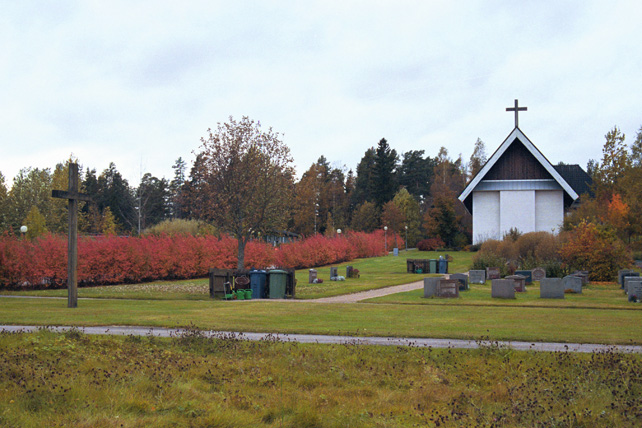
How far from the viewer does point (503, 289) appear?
2030 cm

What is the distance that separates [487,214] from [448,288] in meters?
25.3

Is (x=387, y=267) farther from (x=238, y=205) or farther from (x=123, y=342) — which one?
(x=123, y=342)

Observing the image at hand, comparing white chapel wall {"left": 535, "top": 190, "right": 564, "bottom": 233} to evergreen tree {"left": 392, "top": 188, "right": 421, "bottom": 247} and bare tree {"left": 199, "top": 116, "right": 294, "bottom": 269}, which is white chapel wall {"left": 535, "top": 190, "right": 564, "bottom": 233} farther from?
evergreen tree {"left": 392, "top": 188, "right": 421, "bottom": 247}

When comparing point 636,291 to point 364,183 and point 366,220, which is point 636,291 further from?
point 364,183

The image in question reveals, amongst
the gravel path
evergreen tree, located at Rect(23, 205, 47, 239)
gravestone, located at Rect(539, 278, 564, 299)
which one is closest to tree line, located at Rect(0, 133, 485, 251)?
evergreen tree, located at Rect(23, 205, 47, 239)

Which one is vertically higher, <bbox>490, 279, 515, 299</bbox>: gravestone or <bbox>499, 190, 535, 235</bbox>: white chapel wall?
<bbox>499, 190, 535, 235</bbox>: white chapel wall

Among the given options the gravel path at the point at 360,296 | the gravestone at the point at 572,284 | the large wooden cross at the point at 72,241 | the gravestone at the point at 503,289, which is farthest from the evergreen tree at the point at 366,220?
the large wooden cross at the point at 72,241

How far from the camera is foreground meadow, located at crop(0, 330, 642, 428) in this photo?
6.97 meters

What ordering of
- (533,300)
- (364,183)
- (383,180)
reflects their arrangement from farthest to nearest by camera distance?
(364,183) → (383,180) → (533,300)

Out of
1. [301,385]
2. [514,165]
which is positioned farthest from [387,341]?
[514,165]

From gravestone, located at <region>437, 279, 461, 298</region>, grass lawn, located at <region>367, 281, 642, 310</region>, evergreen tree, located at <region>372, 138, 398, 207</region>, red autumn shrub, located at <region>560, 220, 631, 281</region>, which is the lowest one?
grass lawn, located at <region>367, 281, 642, 310</region>

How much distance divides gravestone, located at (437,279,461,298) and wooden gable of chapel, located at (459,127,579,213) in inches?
921

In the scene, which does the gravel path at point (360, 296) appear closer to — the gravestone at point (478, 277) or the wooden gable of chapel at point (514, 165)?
the gravestone at point (478, 277)

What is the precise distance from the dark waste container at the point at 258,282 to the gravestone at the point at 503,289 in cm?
848
